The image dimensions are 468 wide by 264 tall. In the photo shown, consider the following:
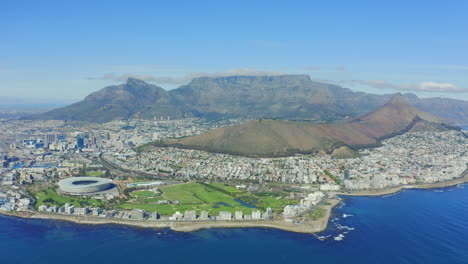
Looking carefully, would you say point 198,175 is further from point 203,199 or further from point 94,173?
point 94,173

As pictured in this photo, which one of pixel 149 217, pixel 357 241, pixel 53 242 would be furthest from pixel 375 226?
pixel 53 242

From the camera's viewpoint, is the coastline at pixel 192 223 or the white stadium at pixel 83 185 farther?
the white stadium at pixel 83 185

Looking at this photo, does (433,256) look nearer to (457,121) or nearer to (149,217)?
(149,217)

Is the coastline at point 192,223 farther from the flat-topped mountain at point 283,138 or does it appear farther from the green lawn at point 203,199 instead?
the flat-topped mountain at point 283,138

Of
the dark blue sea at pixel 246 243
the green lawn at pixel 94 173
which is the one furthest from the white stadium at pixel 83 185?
the dark blue sea at pixel 246 243

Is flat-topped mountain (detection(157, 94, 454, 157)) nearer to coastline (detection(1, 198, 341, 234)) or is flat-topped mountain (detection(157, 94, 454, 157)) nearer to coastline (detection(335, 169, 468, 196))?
coastline (detection(335, 169, 468, 196))

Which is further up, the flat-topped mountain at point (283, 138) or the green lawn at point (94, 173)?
the flat-topped mountain at point (283, 138)

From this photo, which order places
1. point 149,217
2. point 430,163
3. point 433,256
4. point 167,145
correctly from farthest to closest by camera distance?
1. point 167,145
2. point 430,163
3. point 149,217
4. point 433,256
